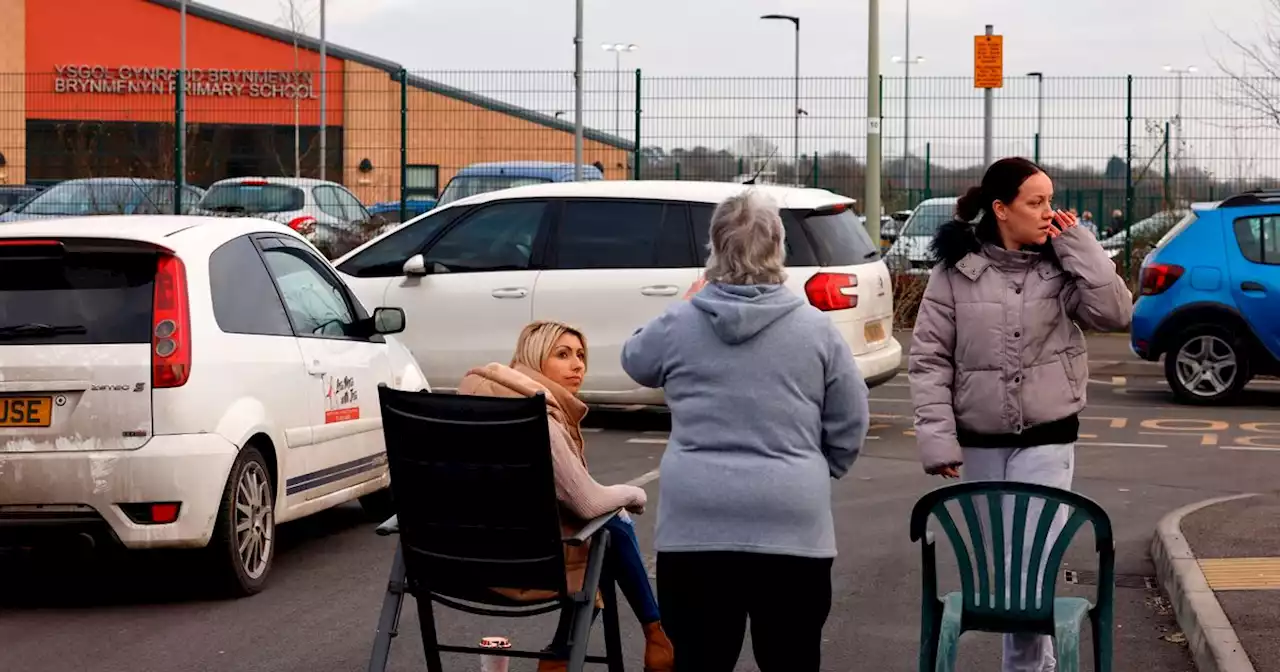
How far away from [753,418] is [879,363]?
8330 millimetres

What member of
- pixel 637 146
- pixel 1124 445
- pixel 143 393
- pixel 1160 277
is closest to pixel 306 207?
pixel 637 146

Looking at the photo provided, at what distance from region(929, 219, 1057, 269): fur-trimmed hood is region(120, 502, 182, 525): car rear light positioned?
10.8ft

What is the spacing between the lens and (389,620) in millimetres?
5266

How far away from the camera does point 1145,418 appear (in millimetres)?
14398

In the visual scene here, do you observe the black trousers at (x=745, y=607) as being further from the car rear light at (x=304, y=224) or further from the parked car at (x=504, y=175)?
the car rear light at (x=304, y=224)

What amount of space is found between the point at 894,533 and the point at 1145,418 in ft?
19.3

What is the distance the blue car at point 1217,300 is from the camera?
14789 mm

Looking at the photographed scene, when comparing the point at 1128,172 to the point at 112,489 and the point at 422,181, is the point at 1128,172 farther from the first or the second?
the point at 112,489

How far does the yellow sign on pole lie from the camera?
69.9 ft

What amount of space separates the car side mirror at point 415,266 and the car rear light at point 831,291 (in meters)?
2.75

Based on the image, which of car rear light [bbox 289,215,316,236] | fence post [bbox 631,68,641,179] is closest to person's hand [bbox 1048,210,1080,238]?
fence post [bbox 631,68,641,179]

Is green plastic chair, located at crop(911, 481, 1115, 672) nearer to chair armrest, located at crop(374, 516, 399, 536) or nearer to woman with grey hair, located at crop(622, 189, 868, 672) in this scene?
woman with grey hair, located at crop(622, 189, 868, 672)

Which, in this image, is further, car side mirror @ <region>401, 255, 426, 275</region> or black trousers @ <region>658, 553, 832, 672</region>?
car side mirror @ <region>401, 255, 426, 275</region>

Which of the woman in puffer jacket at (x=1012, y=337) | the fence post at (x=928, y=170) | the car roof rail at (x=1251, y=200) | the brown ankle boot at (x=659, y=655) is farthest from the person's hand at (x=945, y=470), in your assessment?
the fence post at (x=928, y=170)
